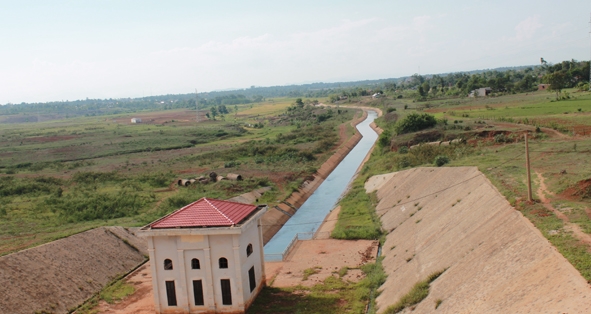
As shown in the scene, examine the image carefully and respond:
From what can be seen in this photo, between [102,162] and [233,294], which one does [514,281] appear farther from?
[102,162]

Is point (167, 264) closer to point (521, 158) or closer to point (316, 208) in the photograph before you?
point (521, 158)

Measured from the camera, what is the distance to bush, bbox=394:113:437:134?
5809cm

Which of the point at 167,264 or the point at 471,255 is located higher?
the point at 471,255

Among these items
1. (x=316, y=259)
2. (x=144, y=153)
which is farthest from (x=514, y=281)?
(x=144, y=153)

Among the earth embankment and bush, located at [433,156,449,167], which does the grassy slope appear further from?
the earth embankment

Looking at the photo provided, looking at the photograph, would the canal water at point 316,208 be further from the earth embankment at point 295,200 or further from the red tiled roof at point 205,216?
the red tiled roof at point 205,216

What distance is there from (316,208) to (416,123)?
64.6ft

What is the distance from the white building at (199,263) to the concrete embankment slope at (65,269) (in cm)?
493

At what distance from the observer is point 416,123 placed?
58.7m

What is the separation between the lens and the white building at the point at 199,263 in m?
20.7

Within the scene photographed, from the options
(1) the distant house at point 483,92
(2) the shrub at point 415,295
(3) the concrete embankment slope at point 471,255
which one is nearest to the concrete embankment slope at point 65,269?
(3) the concrete embankment slope at point 471,255

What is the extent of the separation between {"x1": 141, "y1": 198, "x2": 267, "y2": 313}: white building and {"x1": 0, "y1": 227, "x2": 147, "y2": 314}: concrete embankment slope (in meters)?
4.93

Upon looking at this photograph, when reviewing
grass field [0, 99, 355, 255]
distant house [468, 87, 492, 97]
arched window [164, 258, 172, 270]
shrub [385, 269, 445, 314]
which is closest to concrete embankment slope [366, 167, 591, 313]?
shrub [385, 269, 445, 314]

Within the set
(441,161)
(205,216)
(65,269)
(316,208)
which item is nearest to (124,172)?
(316,208)
